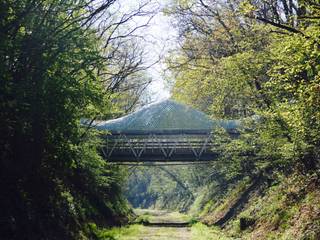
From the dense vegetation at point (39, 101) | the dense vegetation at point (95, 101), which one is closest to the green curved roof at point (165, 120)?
the dense vegetation at point (95, 101)

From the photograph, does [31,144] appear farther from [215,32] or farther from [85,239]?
[215,32]

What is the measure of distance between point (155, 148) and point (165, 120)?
468 cm

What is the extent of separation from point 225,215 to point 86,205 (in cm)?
918

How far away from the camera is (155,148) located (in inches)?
1104

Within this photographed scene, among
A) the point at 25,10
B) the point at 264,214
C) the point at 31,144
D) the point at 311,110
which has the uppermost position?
the point at 25,10

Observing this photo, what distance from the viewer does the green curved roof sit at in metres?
31.6

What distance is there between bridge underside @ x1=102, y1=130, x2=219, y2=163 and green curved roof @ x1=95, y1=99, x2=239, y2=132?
100 cm

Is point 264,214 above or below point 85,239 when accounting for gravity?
below

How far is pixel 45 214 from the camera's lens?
1178 centimetres

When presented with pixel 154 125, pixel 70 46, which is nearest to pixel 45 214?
pixel 70 46

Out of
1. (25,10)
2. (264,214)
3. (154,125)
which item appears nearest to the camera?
(25,10)

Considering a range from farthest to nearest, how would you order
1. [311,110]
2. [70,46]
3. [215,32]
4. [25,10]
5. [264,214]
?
[215,32] → [264,214] → [311,110] → [70,46] → [25,10]

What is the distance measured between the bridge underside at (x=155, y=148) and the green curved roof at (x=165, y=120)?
100cm

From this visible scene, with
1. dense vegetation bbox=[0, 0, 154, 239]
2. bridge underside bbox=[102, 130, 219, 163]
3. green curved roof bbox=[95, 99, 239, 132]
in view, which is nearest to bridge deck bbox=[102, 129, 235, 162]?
bridge underside bbox=[102, 130, 219, 163]
